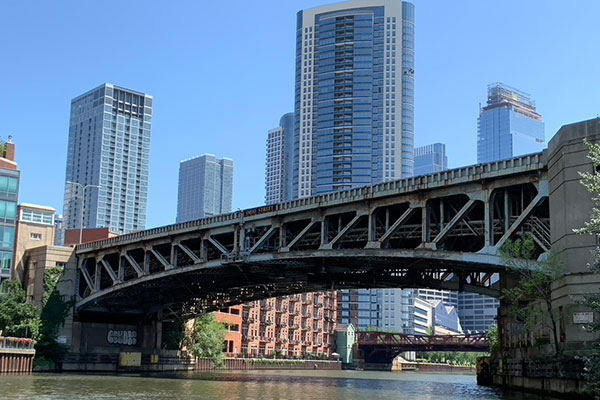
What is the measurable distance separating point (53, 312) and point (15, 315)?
5.59 m

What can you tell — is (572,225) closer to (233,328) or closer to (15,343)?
(15,343)

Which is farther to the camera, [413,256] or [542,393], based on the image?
[413,256]

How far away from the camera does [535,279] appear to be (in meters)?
56.7

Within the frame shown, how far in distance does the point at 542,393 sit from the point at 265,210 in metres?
34.6

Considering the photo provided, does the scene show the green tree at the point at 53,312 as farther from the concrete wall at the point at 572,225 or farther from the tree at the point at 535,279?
the concrete wall at the point at 572,225

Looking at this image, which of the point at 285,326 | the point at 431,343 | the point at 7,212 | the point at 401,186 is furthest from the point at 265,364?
the point at 401,186

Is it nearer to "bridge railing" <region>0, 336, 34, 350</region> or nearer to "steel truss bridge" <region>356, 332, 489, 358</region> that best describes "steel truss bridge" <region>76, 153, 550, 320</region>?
"bridge railing" <region>0, 336, 34, 350</region>

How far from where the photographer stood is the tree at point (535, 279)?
54844mm

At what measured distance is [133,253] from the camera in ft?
347

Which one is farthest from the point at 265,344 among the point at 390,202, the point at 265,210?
the point at 390,202

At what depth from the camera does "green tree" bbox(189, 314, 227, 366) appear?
13038cm

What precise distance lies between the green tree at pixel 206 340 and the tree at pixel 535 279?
76838mm

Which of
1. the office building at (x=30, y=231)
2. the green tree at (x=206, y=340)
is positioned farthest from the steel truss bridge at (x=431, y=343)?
the office building at (x=30, y=231)

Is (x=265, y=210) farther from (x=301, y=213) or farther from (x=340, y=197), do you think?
(x=340, y=197)
